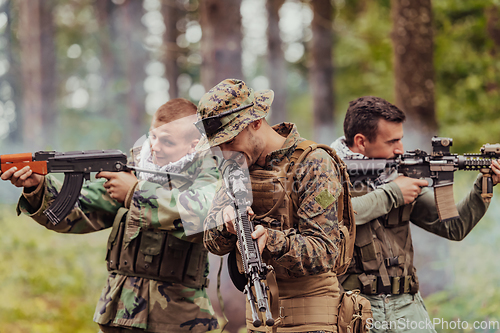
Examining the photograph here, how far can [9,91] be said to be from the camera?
2267 cm

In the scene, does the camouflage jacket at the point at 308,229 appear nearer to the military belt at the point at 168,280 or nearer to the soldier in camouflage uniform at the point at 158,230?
the soldier in camouflage uniform at the point at 158,230

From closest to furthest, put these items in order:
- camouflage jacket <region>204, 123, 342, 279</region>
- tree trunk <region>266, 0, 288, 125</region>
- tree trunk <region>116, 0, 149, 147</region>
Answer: camouflage jacket <region>204, 123, 342, 279</region>
tree trunk <region>266, 0, 288, 125</region>
tree trunk <region>116, 0, 149, 147</region>

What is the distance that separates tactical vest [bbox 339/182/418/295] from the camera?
313 centimetres

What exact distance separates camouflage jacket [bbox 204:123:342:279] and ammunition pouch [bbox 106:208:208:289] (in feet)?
2.91

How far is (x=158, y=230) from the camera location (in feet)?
10.7

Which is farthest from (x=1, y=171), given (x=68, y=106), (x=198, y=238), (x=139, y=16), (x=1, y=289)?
(x=68, y=106)

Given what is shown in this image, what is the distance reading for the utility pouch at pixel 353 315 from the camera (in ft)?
8.05

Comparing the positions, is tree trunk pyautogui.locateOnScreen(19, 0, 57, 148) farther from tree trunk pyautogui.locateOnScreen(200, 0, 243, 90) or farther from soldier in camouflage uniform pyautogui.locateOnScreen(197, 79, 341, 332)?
soldier in camouflage uniform pyautogui.locateOnScreen(197, 79, 341, 332)

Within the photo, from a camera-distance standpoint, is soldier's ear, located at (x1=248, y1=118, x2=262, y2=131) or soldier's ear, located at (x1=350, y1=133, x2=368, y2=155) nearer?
soldier's ear, located at (x1=248, y1=118, x2=262, y2=131)

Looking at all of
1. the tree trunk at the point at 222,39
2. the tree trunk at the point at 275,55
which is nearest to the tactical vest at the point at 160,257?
the tree trunk at the point at 222,39

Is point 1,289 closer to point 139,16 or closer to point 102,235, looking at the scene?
point 102,235

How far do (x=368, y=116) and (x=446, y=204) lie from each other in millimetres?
800

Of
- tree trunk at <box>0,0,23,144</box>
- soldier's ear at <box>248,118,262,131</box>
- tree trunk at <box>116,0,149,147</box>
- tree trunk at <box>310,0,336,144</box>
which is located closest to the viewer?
soldier's ear at <box>248,118,262,131</box>

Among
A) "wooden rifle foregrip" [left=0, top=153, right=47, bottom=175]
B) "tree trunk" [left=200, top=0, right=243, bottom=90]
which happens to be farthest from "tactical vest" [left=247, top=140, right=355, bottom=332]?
"tree trunk" [left=200, top=0, right=243, bottom=90]
